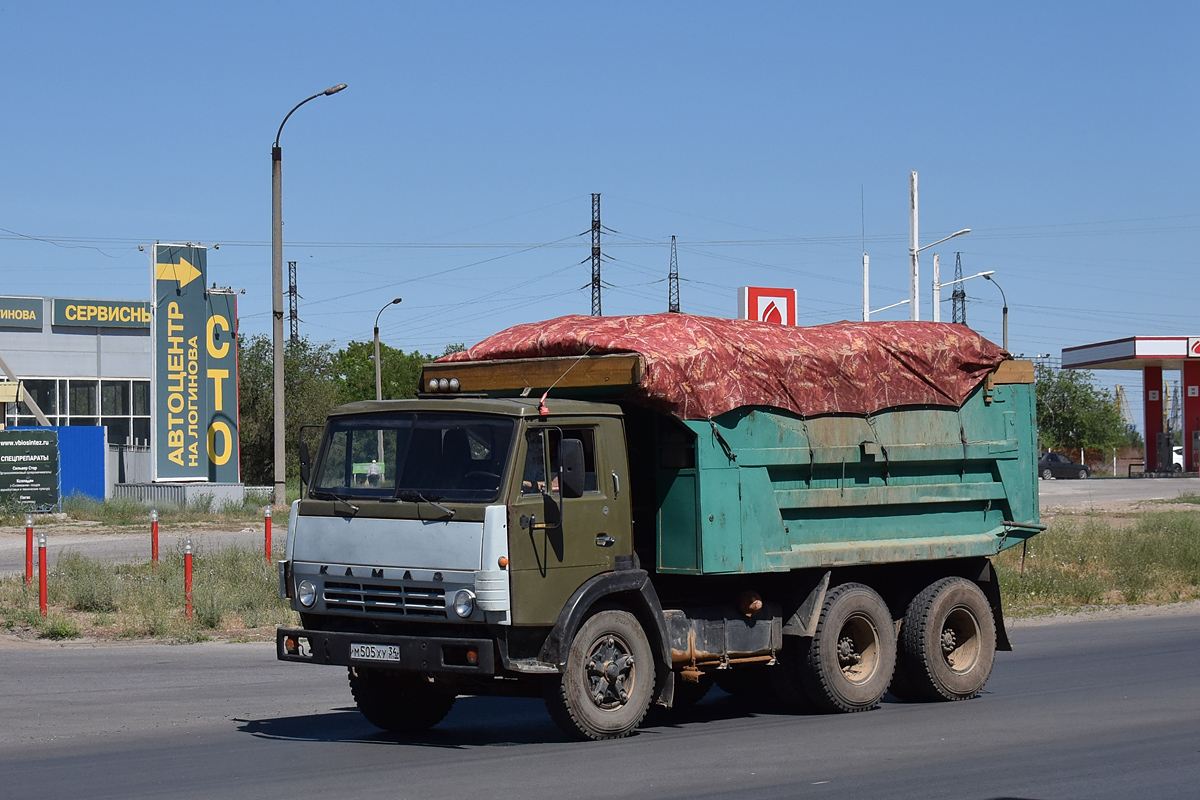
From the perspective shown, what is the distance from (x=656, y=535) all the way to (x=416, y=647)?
2.01 m

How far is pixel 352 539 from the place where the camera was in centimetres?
917

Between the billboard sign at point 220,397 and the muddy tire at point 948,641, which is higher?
the billboard sign at point 220,397

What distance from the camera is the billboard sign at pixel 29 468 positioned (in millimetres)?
36688

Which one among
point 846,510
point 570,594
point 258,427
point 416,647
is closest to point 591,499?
point 570,594

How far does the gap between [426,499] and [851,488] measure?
3595mm

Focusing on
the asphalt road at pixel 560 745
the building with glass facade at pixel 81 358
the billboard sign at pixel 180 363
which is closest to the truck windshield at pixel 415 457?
the asphalt road at pixel 560 745

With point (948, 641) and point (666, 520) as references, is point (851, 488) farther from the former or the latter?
point (948, 641)

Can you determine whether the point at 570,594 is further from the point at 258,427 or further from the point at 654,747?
the point at 258,427

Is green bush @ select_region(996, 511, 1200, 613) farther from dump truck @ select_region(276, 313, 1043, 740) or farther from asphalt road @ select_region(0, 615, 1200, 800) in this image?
dump truck @ select_region(276, 313, 1043, 740)

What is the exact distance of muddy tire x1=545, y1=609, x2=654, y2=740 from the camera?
9.05 meters

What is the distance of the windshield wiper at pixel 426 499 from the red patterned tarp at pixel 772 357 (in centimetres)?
165

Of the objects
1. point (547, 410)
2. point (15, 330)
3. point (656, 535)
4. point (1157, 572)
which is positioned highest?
point (15, 330)

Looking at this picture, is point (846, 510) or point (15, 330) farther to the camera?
point (15, 330)

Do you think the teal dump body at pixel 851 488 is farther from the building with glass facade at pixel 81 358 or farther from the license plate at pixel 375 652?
the building with glass facade at pixel 81 358
